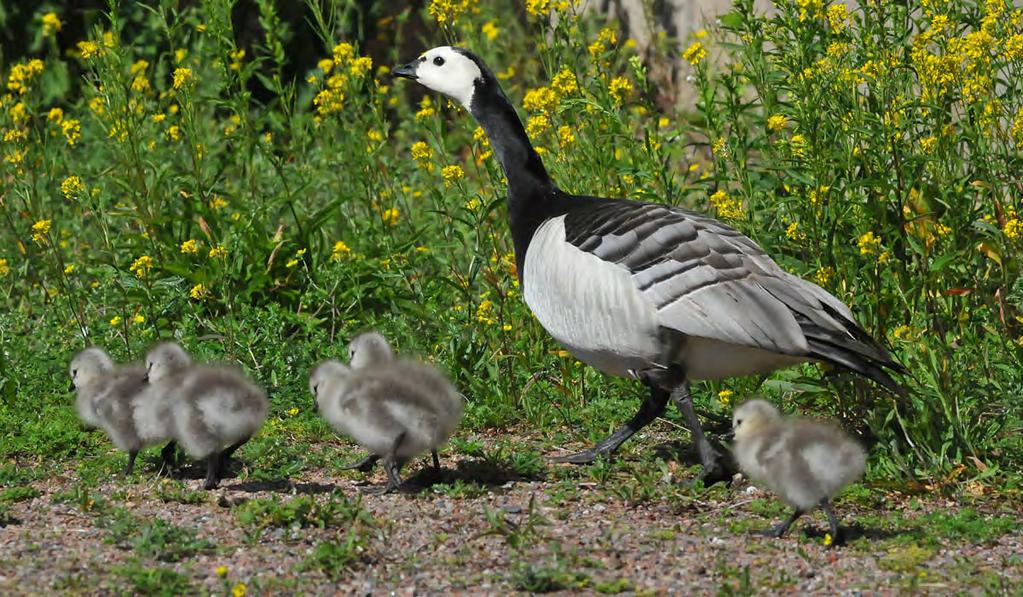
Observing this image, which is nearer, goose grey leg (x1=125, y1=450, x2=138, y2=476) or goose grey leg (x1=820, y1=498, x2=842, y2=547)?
goose grey leg (x1=820, y1=498, x2=842, y2=547)

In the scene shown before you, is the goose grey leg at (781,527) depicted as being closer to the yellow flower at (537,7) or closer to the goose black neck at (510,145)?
the goose black neck at (510,145)

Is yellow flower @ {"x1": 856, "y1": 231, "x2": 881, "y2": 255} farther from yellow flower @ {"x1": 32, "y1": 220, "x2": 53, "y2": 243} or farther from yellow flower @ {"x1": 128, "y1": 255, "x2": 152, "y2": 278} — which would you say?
yellow flower @ {"x1": 32, "y1": 220, "x2": 53, "y2": 243}

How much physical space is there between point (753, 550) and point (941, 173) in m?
2.37

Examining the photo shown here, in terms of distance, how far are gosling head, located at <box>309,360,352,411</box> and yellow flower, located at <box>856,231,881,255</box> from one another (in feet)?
8.04

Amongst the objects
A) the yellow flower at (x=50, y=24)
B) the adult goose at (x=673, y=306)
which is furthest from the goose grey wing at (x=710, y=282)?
the yellow flower at (x=50, y=24)

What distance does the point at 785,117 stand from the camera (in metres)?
6.93

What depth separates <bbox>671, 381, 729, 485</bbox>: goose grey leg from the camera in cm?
641

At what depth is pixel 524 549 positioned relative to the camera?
17.9 feet

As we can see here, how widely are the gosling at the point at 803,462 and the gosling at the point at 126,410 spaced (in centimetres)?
260

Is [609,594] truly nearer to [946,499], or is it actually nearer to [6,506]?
[946,499]

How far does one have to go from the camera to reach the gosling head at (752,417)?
5.76 m

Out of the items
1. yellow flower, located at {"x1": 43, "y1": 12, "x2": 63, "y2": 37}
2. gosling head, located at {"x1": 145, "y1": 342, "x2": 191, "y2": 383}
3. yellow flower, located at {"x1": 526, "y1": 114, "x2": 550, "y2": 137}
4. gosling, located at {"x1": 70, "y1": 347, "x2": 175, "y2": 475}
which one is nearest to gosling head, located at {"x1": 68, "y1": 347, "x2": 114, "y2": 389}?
gosling, located at {"x1": 70, "y1": 347, "x2": 175, "y2": 475}

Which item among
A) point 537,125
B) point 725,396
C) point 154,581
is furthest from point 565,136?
point 154,581

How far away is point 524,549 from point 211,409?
157 centimetres
